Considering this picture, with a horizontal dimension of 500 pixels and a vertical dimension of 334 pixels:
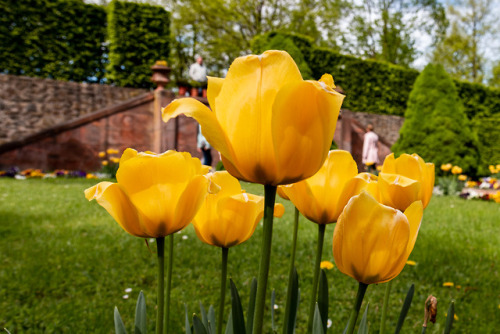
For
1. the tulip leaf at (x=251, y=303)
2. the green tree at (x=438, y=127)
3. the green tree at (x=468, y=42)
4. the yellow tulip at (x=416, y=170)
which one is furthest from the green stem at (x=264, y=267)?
the green tree at (x=468, y=42)

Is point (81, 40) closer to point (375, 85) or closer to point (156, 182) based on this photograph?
point (375, 85)

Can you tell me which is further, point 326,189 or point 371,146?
point 371,146

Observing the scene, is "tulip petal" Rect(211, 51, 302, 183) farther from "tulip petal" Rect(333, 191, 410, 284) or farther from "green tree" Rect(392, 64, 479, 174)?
"green tree" Rect(392, 64, 479, 174)

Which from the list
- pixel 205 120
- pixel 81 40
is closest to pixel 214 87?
pixel 205 120

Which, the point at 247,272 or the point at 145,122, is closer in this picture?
the point at 247,272

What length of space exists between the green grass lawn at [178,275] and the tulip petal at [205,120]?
1.05m

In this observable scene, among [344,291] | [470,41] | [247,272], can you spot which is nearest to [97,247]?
[247,272]

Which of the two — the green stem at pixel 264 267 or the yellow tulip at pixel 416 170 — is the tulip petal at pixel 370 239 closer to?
the green stem at pixel 264 267

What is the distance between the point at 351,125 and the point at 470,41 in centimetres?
1993

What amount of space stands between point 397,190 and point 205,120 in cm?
39

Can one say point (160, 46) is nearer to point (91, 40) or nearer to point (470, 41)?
point (91, 40)

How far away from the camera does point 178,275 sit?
107 inches

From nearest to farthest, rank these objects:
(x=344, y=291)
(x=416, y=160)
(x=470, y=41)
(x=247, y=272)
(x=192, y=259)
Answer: (x=416, y=160) → (x=344, y=291) → (x=247, y=272) → (x=192, y=259) → (x=470, y=41)

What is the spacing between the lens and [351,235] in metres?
0.55
